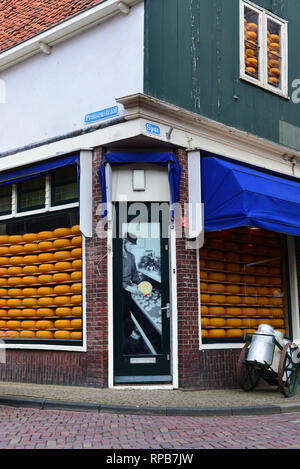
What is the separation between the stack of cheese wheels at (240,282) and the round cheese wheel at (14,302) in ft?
12.7

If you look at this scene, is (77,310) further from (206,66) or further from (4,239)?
(206,66)

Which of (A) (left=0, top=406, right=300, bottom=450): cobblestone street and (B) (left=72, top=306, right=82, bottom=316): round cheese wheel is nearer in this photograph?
(A) (left=0, top=406, right=300, bottom=450): cobblestone street

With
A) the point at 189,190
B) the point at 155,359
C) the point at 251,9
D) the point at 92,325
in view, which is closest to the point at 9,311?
the point at 92,325

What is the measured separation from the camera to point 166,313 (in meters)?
11.3

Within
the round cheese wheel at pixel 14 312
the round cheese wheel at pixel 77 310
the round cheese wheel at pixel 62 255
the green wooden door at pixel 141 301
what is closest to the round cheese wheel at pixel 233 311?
the round cheese wheel at pixel 77 310

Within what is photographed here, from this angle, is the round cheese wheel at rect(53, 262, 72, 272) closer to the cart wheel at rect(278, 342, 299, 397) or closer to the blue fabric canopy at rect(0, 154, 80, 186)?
the blue fabric canopy at rect(0, 154, 80, 186)

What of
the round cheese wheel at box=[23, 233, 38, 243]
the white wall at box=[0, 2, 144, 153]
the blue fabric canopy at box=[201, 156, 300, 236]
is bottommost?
the round cheese wheel at box=[23, 233, 38, 243]

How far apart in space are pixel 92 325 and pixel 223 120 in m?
4.85

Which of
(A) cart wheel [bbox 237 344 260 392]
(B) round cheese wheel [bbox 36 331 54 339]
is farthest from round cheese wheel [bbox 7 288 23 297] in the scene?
(A) cart wheel [bbox 237 344 260 392]

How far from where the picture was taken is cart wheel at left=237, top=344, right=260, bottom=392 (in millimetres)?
10995

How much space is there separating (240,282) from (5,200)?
535cm

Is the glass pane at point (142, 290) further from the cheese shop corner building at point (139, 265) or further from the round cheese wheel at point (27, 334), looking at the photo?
the round cheese wheel at point (27, 334)

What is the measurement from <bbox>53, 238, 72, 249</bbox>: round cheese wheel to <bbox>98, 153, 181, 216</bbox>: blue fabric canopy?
4.10 ft

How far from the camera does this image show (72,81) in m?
12.4
